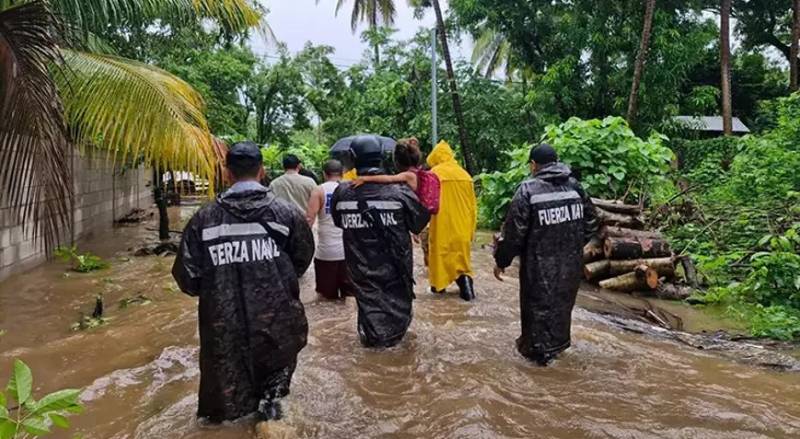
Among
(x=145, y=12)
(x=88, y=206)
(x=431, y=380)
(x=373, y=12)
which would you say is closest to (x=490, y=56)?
(x=373, y=12)

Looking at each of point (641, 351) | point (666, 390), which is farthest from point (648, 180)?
point (666, 390)

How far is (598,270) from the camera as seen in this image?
795 cm

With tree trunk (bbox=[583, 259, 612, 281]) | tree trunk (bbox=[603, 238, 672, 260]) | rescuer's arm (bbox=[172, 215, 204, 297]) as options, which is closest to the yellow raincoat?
tree trunk (bbox=[583, 259, 612, 281])

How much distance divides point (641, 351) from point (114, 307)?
17.3 ft

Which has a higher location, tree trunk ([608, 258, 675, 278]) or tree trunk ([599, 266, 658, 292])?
tree trunk ([608, 258, 675, 278])

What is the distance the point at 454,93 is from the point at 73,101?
12.3m

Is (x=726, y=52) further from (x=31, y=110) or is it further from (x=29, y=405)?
(x=29, y=405)

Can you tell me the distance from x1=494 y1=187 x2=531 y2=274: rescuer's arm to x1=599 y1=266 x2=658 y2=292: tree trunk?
3638 mm

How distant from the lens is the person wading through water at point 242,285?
3281 millimetres

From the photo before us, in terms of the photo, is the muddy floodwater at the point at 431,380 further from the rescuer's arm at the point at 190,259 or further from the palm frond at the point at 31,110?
the palm frond at the point at 31,110

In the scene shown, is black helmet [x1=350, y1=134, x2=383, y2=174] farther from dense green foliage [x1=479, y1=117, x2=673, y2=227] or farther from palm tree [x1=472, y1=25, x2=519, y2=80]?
palm tree [x1=472, y1=25, x2=519, y2=80]

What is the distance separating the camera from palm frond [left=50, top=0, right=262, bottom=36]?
271 inches

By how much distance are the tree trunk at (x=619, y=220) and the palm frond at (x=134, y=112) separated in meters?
5.16

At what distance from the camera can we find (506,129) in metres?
18.2
